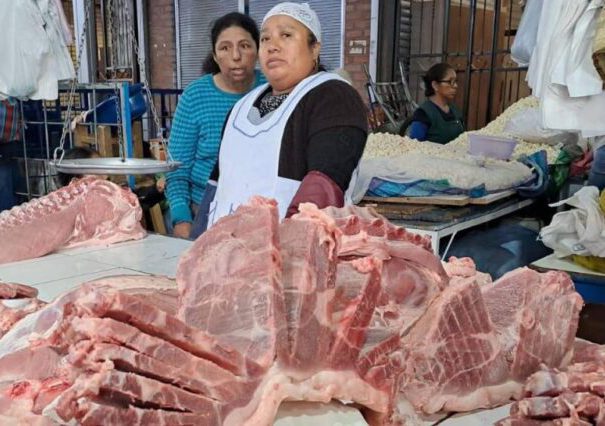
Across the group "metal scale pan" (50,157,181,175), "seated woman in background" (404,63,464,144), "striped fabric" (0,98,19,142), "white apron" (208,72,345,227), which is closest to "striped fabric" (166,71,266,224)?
"white apron" (208,72,345,227)

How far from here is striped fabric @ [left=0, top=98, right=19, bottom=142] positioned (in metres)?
4.59

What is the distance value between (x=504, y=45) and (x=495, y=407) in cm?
680

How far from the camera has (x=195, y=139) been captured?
10.3 feet

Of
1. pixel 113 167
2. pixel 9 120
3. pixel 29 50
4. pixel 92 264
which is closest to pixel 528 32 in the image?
pixel 113 167

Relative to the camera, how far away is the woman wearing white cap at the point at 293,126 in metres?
2.25

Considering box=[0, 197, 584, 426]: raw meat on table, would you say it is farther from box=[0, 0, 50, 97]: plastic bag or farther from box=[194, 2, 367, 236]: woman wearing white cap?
box=[0, 0, 50, 97]: plastic bag

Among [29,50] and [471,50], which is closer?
[29,50]

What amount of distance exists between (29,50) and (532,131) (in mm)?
3775

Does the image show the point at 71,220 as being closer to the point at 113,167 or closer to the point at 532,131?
the point at 113,167

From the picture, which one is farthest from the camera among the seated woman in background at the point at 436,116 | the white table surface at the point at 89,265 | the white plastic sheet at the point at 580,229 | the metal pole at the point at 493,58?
the metal pole at the point at 493,58

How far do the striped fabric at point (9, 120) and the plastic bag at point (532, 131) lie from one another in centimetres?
392

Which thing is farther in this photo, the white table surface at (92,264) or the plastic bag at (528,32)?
the plastic bag at (528,32)

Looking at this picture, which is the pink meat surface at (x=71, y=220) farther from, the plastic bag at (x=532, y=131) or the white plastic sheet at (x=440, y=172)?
the plastic bag at (x=532, y=131)

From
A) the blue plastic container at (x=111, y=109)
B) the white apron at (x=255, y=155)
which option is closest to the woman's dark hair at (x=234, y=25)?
the white apron at (x=255, y=155)
